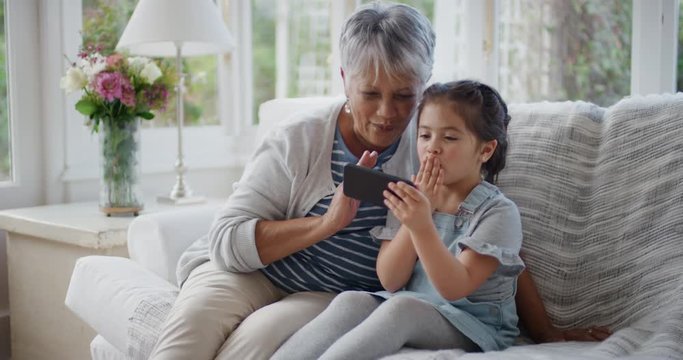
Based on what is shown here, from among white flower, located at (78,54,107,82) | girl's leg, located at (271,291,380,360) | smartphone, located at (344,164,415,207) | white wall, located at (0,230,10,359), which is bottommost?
white wall, located at (0,230,10,359)

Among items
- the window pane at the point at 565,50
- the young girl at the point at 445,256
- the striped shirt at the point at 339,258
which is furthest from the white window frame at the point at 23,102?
the window pane at the point at 565,50

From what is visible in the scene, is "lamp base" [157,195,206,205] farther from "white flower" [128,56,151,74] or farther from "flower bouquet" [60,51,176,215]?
"white flower" [128,56,151,74]

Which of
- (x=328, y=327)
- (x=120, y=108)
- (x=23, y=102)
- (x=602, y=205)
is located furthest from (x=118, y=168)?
(x=602, y=205)

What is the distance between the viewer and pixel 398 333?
1.44 metres

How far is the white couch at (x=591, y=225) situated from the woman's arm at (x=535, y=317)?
1.5 inches

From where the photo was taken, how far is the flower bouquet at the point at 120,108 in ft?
8.25

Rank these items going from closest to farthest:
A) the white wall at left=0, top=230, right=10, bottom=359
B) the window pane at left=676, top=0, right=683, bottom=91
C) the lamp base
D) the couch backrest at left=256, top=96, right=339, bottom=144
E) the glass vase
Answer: the couch backrest at left=256, top=96, right=339, bottom=144 < the window pane at left=676, top=0, right=683, bottom=91 < the glass vase < the white wall at left=0, top=230, right=10, bottom=359 < the lamp base

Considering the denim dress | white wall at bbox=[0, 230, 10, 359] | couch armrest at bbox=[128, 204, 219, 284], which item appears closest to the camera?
the denim dress

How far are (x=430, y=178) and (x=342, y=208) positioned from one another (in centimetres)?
20

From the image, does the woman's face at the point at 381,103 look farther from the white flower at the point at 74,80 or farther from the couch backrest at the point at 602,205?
the white flower at the point at 74,80

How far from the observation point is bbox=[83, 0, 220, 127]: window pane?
116 inches

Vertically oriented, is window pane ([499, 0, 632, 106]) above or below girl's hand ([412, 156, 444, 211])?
above

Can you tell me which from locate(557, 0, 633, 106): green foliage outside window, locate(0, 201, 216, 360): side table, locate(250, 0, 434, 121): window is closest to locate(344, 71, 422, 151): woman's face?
locate(0, 201, 216, 360): side table

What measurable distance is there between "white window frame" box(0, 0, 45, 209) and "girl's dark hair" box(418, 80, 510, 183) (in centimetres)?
166
